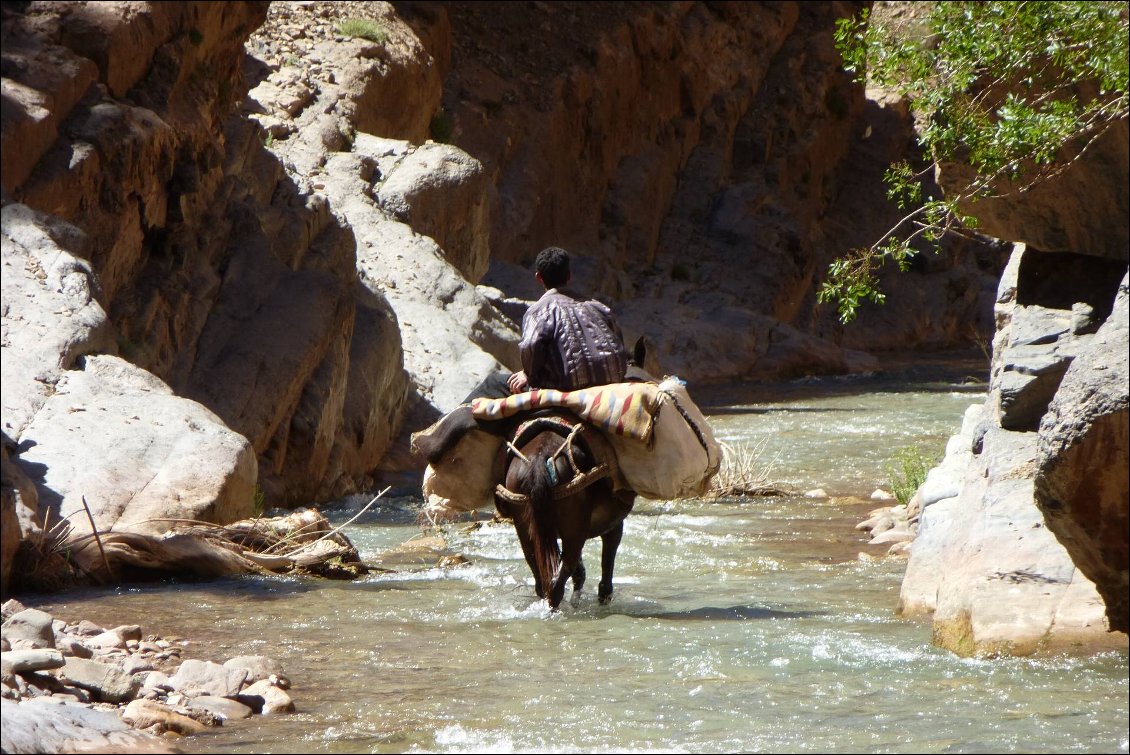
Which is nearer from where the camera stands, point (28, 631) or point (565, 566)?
point (28, 631)

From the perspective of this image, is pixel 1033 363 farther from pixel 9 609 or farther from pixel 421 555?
pixel 421 555

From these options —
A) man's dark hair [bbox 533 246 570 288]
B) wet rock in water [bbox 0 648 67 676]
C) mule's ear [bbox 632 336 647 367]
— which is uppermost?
man's dark hair [bbox 533 246 570 288]

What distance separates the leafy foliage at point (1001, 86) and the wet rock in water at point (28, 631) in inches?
160

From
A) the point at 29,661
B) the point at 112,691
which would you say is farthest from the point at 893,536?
the point at 29,661

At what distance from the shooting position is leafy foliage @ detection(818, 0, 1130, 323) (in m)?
6.19

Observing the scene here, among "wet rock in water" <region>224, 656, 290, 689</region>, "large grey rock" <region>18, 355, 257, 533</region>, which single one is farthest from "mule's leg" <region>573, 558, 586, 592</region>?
"large grey rock" <region>18, 355, 257, 533</region>

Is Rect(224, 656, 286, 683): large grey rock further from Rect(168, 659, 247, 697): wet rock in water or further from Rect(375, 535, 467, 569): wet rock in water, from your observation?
Rect(375, 535, 467, 569): wet rock in water

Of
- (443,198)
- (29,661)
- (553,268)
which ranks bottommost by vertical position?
(29,661)

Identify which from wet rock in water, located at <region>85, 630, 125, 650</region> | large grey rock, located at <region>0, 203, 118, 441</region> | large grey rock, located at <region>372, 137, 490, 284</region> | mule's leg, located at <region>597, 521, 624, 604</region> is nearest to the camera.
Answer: wet rock in water, located at <region>85, 630, 125, 650</region>

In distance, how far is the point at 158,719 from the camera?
5.04 metres

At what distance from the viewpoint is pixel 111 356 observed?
10086 mm

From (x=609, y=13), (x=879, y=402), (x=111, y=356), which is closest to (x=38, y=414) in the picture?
(x=111, y=356)

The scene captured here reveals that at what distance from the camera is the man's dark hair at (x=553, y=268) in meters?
7.93

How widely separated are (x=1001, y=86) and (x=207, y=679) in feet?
15.5
